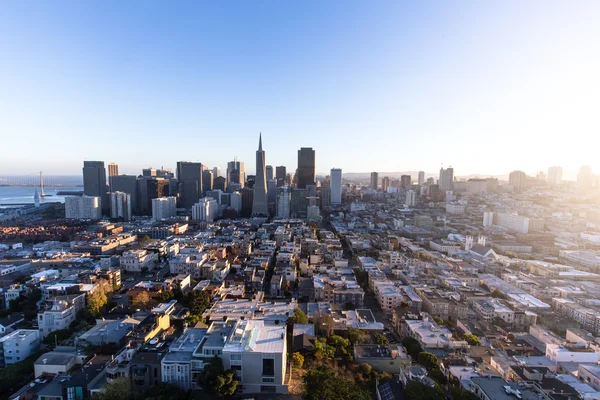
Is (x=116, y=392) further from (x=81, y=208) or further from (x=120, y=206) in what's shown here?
(x=81, y=208)

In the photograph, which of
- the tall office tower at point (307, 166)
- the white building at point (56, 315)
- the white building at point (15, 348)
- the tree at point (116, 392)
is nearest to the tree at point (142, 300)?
the white building at point (56, 315)

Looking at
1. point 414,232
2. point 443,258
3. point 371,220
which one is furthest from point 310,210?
point 443,258

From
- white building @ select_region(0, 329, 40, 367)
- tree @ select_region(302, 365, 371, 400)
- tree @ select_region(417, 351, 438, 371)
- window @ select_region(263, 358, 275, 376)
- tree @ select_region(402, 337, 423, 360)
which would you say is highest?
window @ select_region(263, 358, 275, 376)

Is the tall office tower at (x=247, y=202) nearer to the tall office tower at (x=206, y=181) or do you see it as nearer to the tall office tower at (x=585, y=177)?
the tall office tower at (x=206, y=181)

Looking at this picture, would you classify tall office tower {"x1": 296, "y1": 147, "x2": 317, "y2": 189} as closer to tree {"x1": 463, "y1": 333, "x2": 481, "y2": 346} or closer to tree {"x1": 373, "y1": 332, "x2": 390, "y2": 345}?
tree {"x1": 373, "y1": 332, "x2": 390, "y2": 345}

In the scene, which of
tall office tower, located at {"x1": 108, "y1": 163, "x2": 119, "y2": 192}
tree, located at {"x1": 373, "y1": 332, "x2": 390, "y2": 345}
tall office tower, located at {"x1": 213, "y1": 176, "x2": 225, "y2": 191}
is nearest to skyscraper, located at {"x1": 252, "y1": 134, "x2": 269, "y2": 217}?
tall office tower, located at {"x1": 213, "y1": 176, "x2": 225, "y2": 191}

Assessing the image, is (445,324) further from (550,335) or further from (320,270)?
(320,270)
